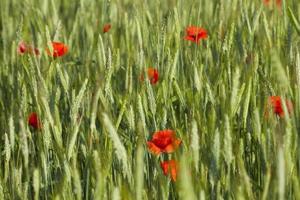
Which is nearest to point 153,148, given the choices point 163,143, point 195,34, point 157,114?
point 163,143

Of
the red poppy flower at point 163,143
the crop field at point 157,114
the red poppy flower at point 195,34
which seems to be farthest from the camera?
the red poppy flower at point 195,34

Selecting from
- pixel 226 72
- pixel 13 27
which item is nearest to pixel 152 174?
pixel 226 72

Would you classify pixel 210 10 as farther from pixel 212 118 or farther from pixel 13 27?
pixel 212 118

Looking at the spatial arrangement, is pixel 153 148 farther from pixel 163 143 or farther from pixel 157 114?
pixel 157 114

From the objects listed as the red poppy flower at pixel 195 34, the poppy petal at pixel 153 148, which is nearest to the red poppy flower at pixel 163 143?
the poppy petal at pixel 153 148

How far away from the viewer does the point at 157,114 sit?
120cm

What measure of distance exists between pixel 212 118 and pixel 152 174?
0.17 meters

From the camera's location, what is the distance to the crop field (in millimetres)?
832

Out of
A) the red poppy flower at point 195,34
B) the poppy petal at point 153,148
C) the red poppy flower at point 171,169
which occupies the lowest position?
the red poppy flower at point 171,169

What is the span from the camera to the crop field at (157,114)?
0.83m

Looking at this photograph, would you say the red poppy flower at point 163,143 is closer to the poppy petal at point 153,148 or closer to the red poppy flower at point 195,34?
the poppy petal at point 153,148

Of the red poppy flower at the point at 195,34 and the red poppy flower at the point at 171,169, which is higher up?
the red poppy flower at the point at 195,34

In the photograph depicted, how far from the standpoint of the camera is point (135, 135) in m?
1.11

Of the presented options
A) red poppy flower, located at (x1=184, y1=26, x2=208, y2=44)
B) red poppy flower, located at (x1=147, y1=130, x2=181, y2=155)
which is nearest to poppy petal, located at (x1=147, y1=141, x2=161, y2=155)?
red poppy flower, located at (x1=147, y1=130, x2=181, y2=155)
